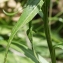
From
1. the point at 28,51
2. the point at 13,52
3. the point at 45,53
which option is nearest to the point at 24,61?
the point at 13,52

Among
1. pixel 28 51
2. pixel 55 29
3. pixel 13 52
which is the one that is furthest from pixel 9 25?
pixel 28 51

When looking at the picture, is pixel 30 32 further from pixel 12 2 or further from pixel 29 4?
pixel 12 2

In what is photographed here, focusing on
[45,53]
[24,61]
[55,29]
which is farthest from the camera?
[55,29]

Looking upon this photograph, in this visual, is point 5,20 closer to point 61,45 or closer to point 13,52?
point 13,52

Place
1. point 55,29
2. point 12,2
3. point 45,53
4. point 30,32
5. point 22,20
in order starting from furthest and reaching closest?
point 55,29 → point 12,2 → point 45,53 → point 30,32 → point 22,20

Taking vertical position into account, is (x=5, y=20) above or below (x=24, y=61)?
above

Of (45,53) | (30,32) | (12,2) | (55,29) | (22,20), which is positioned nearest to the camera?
(22,20)

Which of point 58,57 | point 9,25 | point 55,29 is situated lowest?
point 58,57

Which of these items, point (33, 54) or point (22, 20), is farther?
point (33, 54)

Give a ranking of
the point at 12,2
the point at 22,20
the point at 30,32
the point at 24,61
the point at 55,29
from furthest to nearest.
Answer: the point at 55,29 < the point at 12,2 < the point at 24,61 < the point at 30,32 < the point at 22,20
